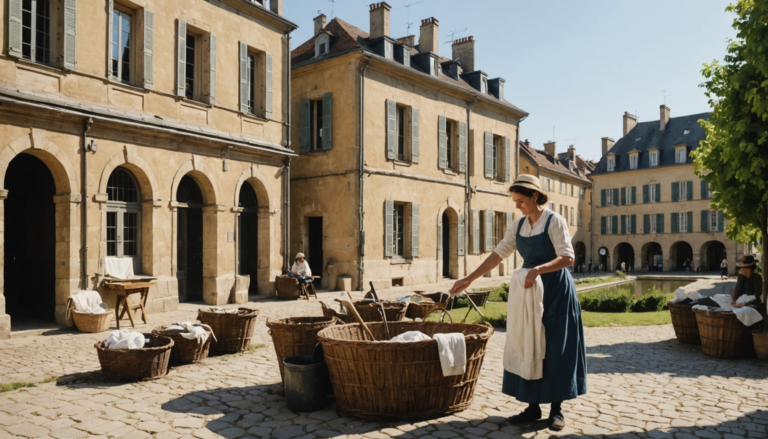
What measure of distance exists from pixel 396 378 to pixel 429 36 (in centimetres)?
1946

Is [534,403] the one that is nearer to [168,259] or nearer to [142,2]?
[168,259]

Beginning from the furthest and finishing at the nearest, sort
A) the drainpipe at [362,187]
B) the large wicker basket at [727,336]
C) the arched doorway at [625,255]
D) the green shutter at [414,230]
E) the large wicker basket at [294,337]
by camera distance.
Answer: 1. the arched doorway at [625,255]
2. the green shutter at [414,230]
3. the drainpipe at [362,187]
4. the large wicker basket at [727,336]
5. the large wicker basket at [294,337]

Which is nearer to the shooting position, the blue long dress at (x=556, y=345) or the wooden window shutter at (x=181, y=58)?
the blue long dress at (x=556, y=345)

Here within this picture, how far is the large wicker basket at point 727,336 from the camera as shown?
746cm

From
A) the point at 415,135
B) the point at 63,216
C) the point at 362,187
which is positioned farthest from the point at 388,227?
the point at 63,216

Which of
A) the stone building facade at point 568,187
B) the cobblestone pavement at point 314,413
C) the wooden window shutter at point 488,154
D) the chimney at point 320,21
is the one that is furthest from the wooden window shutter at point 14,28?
the stone building facade at point 568,187

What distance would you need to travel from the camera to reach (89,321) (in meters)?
9.73

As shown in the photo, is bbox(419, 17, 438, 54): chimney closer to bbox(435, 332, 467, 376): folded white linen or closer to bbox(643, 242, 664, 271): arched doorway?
bbox(435, 332, 467, 376): folded white linen

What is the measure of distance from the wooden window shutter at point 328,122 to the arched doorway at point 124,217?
24.2 ft

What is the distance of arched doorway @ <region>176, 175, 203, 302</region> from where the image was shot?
13.6 meters

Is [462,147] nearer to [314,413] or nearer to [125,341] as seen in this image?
[125,341]

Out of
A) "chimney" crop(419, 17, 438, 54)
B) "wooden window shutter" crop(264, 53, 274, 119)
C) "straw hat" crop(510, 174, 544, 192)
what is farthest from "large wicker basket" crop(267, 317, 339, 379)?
"chimney" crop(419, 17, 438, 54)

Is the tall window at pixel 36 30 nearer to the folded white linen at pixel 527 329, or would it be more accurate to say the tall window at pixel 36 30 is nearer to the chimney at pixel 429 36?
the folded white linen at pixel 527 329

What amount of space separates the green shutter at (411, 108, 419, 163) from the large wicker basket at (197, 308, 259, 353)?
514 inches
